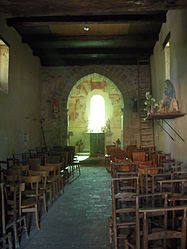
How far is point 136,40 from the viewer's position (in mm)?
9352

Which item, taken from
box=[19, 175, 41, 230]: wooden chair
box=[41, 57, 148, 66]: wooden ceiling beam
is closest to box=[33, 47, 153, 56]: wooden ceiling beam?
box=[41, 57, 148, 66]: wooden ceiling beam

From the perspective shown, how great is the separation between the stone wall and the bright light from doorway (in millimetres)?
5183

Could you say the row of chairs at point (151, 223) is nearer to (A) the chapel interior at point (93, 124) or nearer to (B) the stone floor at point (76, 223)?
(A) the chapel interior at point (93, 124)

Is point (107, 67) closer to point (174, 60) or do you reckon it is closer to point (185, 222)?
point (174, 60)

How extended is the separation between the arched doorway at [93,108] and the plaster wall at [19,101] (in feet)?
18.2

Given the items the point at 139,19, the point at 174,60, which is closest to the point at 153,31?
the point at 139,19

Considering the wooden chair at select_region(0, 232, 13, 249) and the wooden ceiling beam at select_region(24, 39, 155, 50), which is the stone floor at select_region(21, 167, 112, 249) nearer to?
the wooden chair at select_region(0, 232, 13, 249)

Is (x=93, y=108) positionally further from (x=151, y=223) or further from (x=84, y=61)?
(x=151, y=223)

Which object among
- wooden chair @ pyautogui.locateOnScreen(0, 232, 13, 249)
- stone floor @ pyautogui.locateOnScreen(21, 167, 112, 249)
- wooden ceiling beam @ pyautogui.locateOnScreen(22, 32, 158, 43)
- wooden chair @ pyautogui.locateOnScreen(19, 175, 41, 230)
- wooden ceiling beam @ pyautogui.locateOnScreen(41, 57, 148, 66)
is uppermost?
wooden ceiling beam @ pyautogui.locateOnScreen(22, 32, 158, 43)

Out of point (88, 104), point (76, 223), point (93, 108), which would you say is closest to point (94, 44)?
point (88, 104)

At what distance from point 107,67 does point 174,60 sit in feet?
19.0

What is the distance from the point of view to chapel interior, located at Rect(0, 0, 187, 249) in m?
3.02

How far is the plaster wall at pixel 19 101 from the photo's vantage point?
286 inches

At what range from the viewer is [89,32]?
890 centimetres
